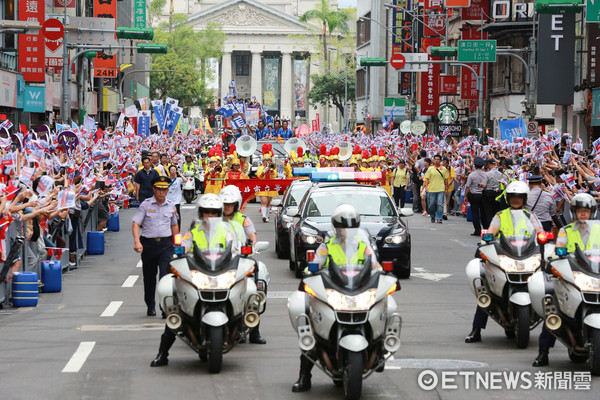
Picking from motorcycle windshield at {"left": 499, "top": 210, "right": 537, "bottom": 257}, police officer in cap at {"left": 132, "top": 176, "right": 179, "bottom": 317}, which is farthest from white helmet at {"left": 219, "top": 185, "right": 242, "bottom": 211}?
motorcycle windshield at {"left": 499, "top": 210, "right": 537, "bottom": 257}

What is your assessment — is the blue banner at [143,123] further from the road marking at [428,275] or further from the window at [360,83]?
the window at [360,83]

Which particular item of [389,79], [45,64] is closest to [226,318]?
[45,64]

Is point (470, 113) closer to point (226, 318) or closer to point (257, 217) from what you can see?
point (257, 217)

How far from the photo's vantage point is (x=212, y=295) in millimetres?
10352

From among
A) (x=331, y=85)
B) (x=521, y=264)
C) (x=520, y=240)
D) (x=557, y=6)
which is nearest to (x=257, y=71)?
(x=331, y=85)

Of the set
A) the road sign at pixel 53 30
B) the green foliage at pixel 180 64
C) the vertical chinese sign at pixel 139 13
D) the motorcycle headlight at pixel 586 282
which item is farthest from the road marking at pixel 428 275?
the green foliage at pixel 180 64

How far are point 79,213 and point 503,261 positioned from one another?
10425mm

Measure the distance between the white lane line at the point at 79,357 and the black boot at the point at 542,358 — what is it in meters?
4.07

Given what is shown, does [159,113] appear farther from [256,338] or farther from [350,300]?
[350,300]

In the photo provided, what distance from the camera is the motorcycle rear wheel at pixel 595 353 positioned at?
393 inches

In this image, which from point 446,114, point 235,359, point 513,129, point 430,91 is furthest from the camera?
point 430,91

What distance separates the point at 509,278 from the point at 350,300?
128 inches

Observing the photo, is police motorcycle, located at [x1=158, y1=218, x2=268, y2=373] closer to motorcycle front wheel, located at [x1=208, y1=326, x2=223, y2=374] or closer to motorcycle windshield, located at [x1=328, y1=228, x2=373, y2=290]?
motorcycle front wheel, located at [x1=208, y1=326, x2=223, y2=374]

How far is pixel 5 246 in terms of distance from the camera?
49.2 feet
